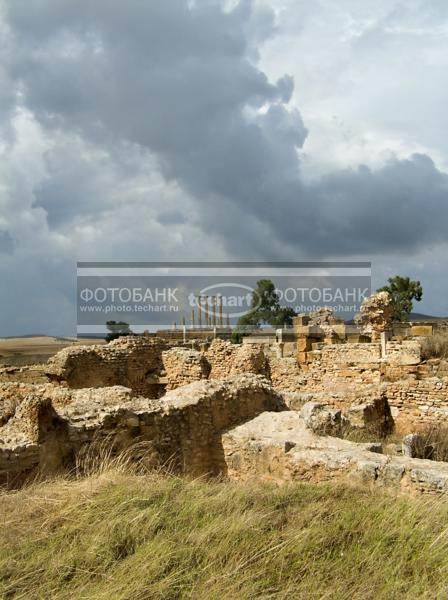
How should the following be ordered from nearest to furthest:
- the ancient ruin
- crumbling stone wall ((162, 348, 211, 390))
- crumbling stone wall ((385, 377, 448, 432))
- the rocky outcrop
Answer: the rocky outcrop < the ancient ruin < crumbling stone wall ((385, 377, 448, 432)) < crumbling stone wall ((162, 348, 211, 390))

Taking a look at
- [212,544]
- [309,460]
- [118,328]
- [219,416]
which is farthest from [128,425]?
[118,328]

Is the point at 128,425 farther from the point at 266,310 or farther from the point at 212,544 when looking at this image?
the point at 266,310

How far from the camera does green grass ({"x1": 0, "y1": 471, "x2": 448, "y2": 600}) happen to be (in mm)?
2998

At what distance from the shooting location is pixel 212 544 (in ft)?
11.3

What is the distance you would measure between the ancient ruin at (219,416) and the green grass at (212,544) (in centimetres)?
80

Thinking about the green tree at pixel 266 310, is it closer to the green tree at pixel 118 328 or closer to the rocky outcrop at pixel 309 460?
the green tree at pixel 118 328

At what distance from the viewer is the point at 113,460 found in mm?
5148

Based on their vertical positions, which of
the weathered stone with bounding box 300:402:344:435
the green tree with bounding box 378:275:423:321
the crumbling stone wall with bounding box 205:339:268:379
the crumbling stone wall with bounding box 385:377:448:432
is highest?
the green tree with bounding box 378:275:423:321

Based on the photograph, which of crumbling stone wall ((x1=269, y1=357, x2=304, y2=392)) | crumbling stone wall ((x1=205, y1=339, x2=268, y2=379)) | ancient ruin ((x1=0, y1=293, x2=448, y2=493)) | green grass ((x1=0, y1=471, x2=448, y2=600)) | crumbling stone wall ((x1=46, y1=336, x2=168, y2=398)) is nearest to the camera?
green grass ((x1=0, y1=471, x2=448, y2=600))

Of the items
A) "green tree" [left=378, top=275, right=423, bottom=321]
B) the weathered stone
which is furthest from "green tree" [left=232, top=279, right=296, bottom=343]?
the weathered stone

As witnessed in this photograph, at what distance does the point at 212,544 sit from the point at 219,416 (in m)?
3.56

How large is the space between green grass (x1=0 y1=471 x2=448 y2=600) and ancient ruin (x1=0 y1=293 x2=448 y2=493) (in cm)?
80

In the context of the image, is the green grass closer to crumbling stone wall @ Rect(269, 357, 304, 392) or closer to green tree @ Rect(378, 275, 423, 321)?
crumbling stone wall @ Rect(269, 357, 304, 392)

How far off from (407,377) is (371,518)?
8817 millimetres
